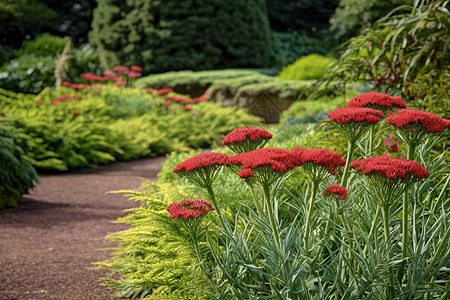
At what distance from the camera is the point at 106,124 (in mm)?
7898

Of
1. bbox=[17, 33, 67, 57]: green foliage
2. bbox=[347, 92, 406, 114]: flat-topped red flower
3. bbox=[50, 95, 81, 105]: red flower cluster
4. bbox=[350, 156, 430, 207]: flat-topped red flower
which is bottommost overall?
bbox=[50, 95, 81, 105]: red flower cluster

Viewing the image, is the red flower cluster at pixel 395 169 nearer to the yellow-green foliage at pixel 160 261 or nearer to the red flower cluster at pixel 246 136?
the red flower cluster at pixel 246 136

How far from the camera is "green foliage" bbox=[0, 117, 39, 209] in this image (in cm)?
434

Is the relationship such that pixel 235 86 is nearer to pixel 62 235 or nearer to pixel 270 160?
pixel 62 235

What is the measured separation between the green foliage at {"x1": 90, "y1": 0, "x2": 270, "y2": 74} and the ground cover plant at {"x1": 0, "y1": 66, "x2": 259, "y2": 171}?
3720 millimetres

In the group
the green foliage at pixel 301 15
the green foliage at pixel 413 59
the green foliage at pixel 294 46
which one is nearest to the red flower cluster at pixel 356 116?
the green foliage at pixel 413 59

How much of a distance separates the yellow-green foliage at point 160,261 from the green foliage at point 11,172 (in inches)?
78.9

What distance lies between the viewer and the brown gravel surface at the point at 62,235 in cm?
271

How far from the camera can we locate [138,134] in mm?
7719

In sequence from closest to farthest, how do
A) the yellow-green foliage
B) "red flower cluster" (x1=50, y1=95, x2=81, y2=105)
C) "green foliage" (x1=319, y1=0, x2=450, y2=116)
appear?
Result: the yellow-green foliage
"green foliage" (x1=319, y1=0, x2=450, y2=116)
"red flower cluster" (x1=50, y1=95, x2=81, y2=105)

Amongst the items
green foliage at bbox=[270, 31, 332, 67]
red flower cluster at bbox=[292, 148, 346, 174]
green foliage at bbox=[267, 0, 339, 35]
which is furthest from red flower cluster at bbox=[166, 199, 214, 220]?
green foliage at bbox=[267, 0, 339, 35]

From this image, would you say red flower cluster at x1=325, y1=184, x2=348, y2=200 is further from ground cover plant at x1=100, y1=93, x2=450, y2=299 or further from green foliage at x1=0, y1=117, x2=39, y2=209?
green foliage at x1=0, y1=117, x2=39, y2=209

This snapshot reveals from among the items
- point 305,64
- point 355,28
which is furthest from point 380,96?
point 355,28

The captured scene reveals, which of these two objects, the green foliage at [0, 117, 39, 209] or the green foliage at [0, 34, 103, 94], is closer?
the green foliage at [0, 117, 39, 209]
